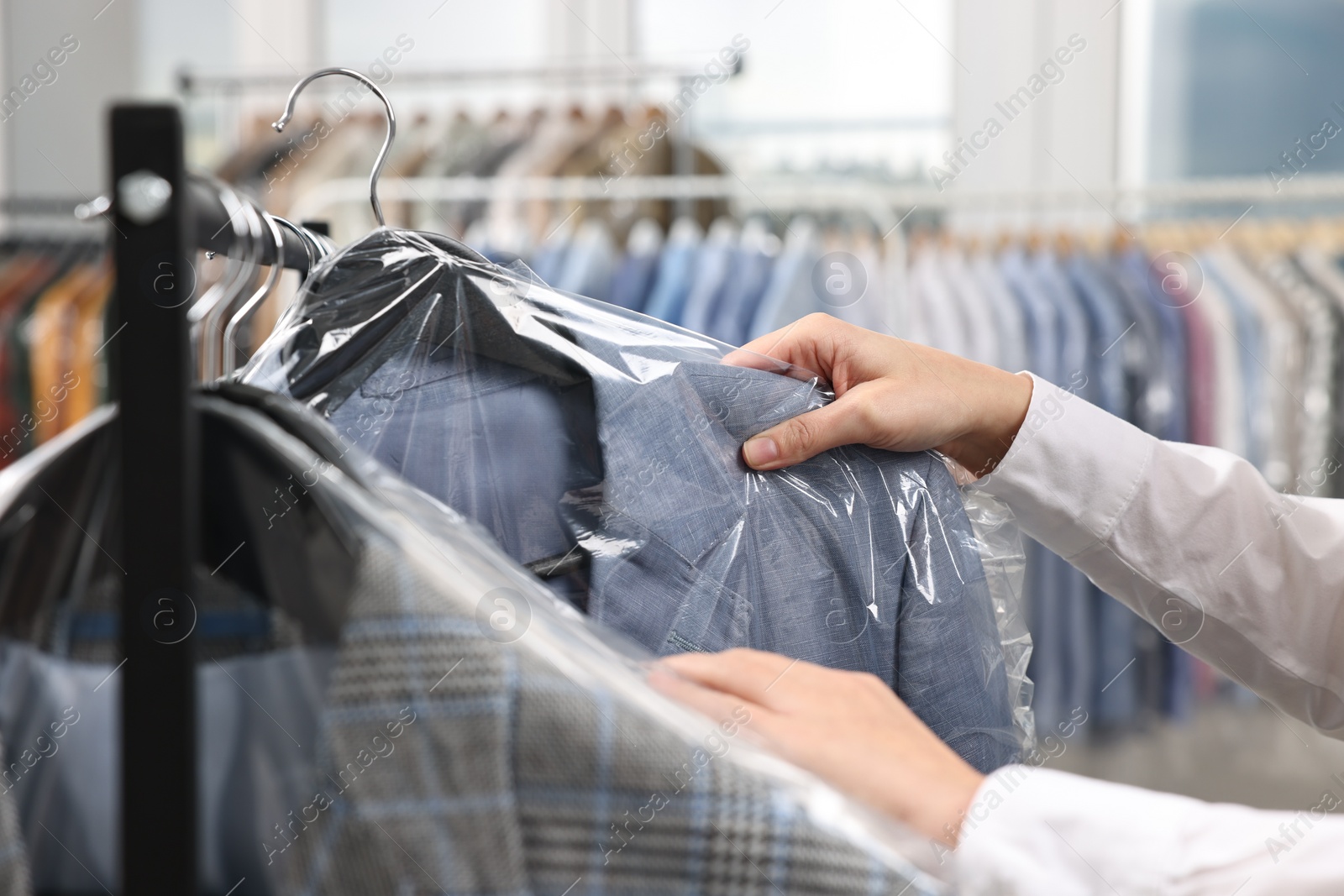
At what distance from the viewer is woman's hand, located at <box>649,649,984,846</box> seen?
1.14 feet

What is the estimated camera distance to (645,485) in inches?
21.5

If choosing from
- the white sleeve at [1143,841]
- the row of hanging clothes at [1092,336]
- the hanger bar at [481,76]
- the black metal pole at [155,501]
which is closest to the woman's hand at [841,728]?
the white sleeve at [1143,841]

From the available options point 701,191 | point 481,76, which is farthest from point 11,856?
point 481,76

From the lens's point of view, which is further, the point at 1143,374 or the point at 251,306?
the point at 1143,374

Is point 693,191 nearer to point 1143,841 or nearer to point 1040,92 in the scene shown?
point 1040,92

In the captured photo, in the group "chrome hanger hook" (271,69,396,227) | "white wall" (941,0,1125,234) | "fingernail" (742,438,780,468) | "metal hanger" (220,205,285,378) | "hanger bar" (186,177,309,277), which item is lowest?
"fingernail" (742,438,780,468)

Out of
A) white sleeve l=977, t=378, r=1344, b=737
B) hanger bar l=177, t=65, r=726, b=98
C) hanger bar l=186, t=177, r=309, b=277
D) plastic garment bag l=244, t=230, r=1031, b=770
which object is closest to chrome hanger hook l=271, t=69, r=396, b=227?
plastic garment bag l=244, t=230, r=1031, b=770

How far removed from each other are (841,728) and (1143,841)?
12cm

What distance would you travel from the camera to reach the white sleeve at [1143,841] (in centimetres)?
35

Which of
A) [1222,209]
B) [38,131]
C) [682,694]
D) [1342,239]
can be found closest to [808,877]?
[682,694]

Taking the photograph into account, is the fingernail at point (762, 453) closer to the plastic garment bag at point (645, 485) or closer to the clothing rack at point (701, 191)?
the plastic garment bag at point (645, 485)

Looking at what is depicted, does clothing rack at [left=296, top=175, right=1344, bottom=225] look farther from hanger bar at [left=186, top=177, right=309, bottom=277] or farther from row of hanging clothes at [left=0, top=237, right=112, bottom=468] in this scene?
hanger bar at [left=186, top=177, right=309, bottom=277]

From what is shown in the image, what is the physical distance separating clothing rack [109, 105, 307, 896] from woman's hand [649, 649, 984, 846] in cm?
15

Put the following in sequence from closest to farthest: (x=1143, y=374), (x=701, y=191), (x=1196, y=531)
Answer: (x=1196, y=531) → (x=1143, y=374) → (x=701, y=191)
